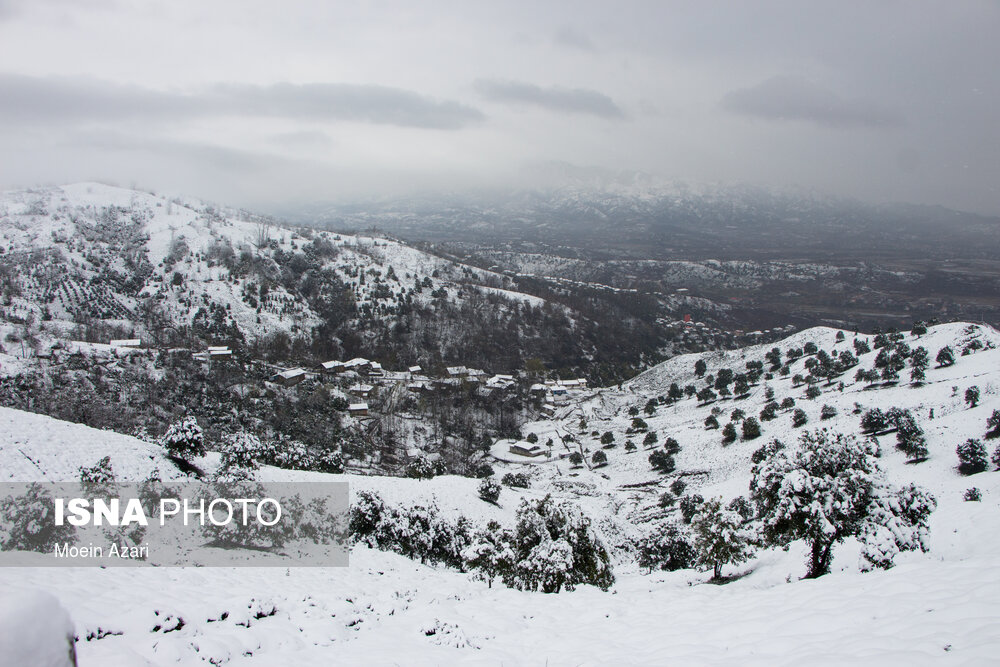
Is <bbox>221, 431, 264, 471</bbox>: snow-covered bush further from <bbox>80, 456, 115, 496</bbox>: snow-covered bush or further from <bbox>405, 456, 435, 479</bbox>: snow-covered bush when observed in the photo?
<bbox>405, 456, 435, 479</bbox>: snow-covered bush

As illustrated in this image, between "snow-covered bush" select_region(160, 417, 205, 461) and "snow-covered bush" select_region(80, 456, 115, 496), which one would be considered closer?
"snow-covered bush" select_region(80, 456, 115, 496)

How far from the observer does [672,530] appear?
87.3 ft

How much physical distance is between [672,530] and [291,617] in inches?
873

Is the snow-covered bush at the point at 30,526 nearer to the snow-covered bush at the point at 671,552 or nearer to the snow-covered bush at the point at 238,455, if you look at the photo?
the snow-covered bush at the point at 238,455

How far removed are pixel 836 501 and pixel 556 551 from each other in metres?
8.65

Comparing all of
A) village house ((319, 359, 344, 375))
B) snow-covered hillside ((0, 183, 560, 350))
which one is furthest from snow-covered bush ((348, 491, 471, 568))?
snow-covered hillside ((0, 183, 560, 350))

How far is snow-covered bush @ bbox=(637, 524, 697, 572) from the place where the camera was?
2606 centimetres

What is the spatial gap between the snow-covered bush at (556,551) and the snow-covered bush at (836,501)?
585cm

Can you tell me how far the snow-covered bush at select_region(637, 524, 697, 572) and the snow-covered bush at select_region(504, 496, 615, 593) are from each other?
1014cm

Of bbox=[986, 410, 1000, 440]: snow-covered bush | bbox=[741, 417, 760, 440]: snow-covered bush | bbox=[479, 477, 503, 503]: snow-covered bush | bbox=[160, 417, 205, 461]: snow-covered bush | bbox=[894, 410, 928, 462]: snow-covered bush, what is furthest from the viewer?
bbox=[741, 417, 760, 440]: snow-covered bush

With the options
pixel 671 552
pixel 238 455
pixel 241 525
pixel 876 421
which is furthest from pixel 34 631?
pixel 876 421

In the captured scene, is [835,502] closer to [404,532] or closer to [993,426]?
[404,532]

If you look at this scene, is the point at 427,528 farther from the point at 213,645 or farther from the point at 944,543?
the point at 944,543

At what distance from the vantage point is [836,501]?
13.4m
